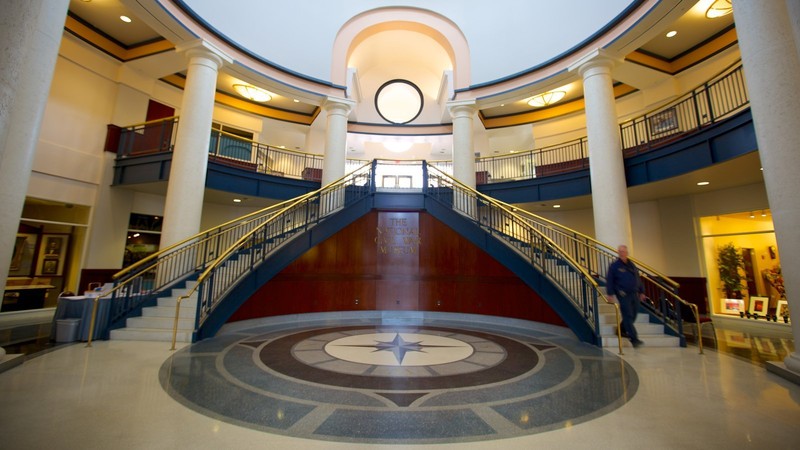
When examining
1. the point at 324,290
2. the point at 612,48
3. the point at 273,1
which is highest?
the point at 273,1

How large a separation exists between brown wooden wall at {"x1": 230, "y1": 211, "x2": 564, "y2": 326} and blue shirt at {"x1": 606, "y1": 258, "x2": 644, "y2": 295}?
4306 millimetres

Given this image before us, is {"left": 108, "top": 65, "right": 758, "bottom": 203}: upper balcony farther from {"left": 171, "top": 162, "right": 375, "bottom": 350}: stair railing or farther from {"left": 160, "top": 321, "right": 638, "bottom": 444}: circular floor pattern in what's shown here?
{"left": 160, "top": 321, "right": 638, "bottom": 444}: circular floor pattern

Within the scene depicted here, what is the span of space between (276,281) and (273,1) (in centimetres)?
1086

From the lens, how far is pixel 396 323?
1016 cm

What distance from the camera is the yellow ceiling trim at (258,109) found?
52.9 feet

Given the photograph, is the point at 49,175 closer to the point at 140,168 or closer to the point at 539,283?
the point at 140,168

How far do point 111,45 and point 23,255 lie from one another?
7.82 meters

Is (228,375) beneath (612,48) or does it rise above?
beneath

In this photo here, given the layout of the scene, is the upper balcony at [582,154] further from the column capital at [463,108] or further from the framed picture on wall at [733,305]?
the framed picture on wall at [733,305]

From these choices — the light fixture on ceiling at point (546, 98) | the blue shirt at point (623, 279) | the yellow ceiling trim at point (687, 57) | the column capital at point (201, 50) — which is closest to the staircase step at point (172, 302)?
the column capital at point (201, 50)

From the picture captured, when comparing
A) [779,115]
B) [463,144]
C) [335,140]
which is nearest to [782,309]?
[779,115]

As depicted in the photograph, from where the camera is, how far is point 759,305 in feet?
33.1

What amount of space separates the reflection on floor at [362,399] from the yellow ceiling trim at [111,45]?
1075 centimetres

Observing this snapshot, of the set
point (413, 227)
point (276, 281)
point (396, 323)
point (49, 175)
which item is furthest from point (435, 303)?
point (49, 175)
